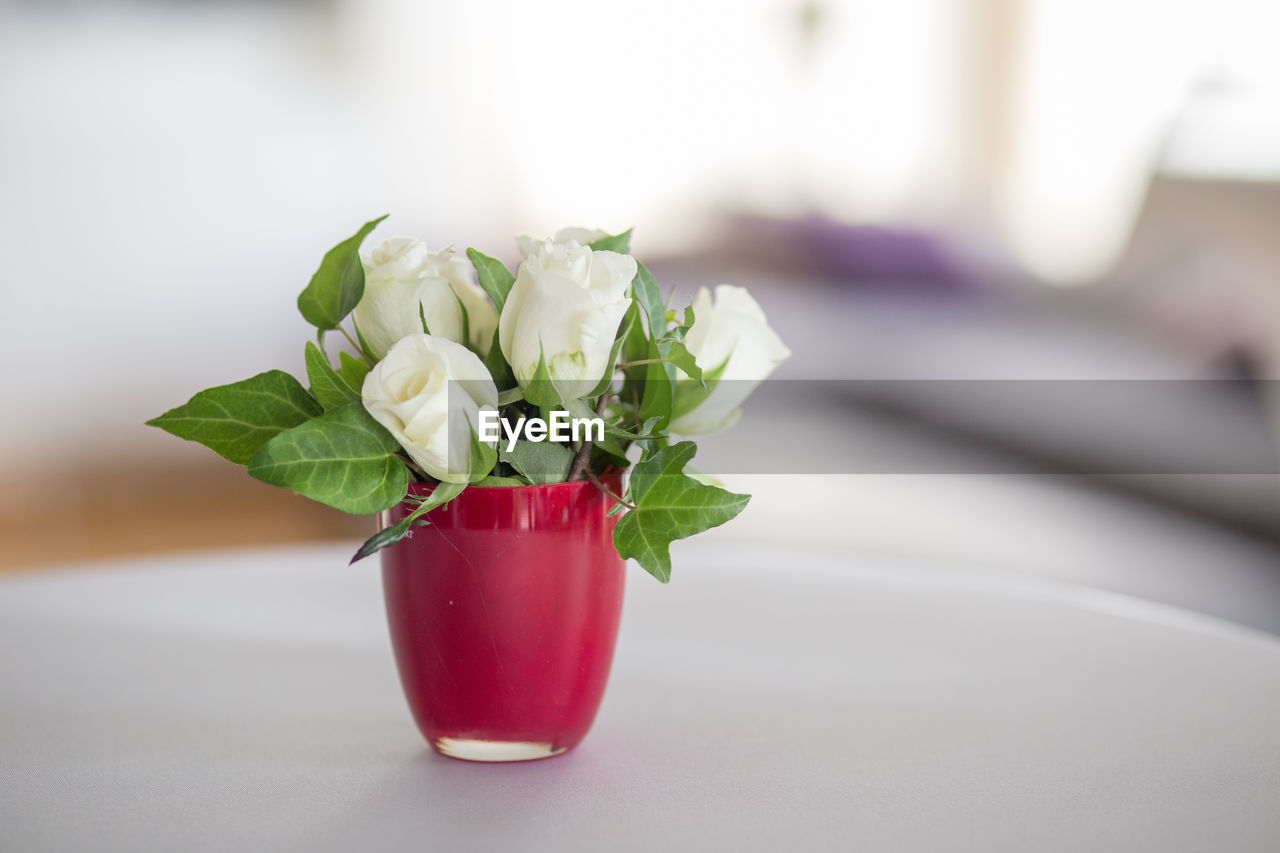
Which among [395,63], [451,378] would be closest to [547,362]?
[451,378]

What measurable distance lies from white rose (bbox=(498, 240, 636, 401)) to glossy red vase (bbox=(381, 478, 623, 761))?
0.24 ft

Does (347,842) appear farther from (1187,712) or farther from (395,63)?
(395,63)

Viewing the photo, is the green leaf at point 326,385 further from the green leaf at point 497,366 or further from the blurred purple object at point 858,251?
the blurred purple object at point 858,251

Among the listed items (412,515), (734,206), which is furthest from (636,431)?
(734,206)

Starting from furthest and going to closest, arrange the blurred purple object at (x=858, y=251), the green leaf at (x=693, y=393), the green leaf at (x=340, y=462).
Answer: the blurred purple object at (x=858, y=251) < the green leaf at (x=693, y=393) < the green leaf at (x=340, y=462)

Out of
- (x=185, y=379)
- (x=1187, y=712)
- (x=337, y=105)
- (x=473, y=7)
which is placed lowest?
(x=185, y=379)

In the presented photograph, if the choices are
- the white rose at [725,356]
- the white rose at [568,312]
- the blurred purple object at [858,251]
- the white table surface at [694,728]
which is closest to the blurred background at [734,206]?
the blurred purple object at [858,251]

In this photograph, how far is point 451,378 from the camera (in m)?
0.52

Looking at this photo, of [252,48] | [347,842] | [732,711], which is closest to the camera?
[347,842]

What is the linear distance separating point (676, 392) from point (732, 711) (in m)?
0.23

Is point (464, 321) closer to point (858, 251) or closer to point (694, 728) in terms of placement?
point (694, 728)

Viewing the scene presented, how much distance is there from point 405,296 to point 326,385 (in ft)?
0.20

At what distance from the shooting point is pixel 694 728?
0.68 m

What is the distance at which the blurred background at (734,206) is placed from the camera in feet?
9.30
